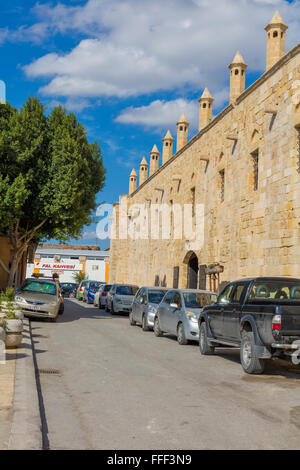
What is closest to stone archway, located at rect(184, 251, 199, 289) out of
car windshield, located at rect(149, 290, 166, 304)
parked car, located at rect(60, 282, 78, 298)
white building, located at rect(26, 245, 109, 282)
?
car windshield, located at rect(149, 290, 166, 304)

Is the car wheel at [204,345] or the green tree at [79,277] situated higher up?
the green tree at [79,277]

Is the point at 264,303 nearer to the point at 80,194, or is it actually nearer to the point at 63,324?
the point at 63,324

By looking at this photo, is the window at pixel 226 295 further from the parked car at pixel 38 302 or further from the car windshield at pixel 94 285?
the car windshield at pixel 94 285

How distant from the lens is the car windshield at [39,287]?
20.4 m

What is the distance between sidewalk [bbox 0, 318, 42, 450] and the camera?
479 cm

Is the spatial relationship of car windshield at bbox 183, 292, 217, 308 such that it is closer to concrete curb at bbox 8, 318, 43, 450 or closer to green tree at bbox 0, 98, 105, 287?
concrete curb at bbox 8, 318, 43, 450

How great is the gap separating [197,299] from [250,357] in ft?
18.3

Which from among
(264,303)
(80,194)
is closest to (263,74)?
(80,194)

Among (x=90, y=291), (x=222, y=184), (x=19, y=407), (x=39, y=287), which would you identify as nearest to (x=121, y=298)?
(x=39, y=287)

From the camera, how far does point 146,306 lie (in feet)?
61.5

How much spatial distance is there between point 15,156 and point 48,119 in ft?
10.1

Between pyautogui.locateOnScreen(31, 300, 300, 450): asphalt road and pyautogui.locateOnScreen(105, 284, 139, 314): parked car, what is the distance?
1378cm

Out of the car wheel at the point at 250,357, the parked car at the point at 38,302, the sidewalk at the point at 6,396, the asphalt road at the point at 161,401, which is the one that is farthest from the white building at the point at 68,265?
the sidewalk at the point at 6,396

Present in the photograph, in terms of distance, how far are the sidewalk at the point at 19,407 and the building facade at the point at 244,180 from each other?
11.4 metres
